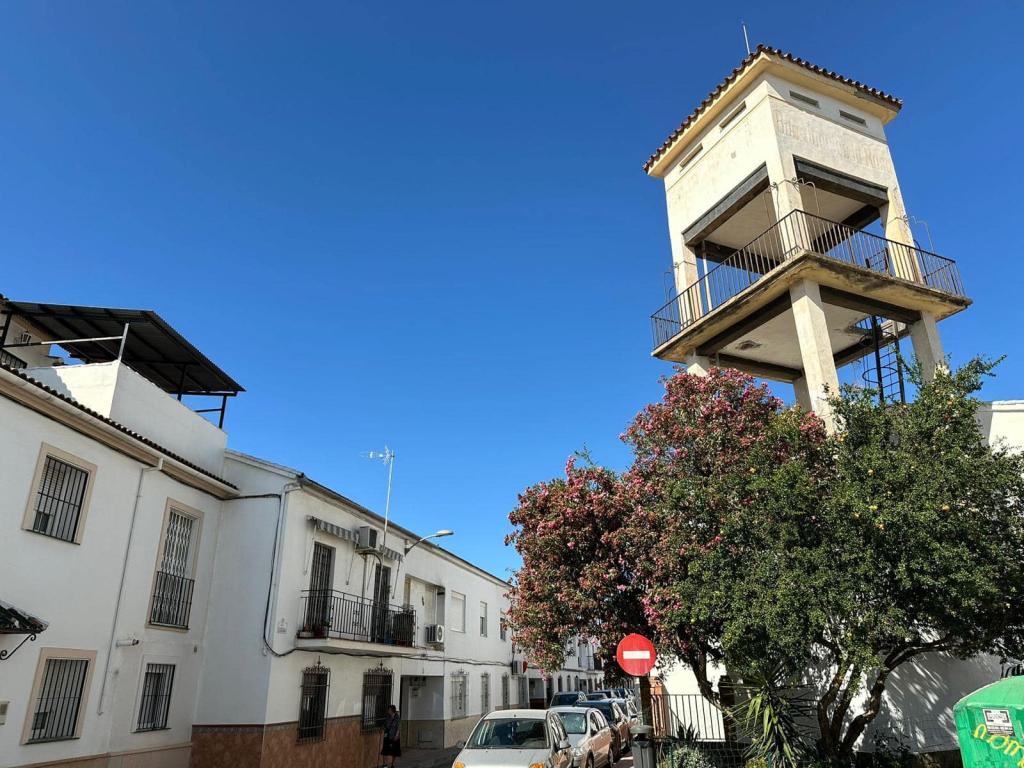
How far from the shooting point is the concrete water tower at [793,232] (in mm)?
13805

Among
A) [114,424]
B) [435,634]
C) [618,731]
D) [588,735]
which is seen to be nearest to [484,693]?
[435,634]

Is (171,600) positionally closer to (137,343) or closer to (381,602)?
(137,343)

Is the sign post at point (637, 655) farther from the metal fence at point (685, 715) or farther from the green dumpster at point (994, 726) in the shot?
the metal fence at point (685, 715)

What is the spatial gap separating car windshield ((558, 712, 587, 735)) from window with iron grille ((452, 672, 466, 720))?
9.50 metres

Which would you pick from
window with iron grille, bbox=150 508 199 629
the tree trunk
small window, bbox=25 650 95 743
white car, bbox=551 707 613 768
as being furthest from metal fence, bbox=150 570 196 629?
the tree trunk

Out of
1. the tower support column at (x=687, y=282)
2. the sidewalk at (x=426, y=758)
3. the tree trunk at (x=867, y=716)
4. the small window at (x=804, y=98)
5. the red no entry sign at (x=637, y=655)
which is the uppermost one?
the small window at (x=804, y=98)

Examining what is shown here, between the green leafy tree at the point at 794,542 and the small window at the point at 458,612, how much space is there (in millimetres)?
13559

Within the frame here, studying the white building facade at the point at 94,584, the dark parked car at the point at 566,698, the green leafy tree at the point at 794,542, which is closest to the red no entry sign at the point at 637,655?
the green leafy tree at the point at 794,542

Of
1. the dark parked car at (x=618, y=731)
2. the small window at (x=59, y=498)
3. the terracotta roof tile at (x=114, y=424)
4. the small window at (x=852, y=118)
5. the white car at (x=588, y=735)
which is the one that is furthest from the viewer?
the dark parked car at (x=618, y=731)

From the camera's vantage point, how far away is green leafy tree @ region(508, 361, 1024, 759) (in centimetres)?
841

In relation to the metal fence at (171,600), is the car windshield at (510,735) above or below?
below

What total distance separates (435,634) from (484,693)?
6.60m

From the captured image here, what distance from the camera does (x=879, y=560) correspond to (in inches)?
336

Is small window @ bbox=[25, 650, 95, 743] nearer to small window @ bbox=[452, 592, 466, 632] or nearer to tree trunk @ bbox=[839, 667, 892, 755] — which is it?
tree trunk @ bbox=[839, 667, 892, 755]
